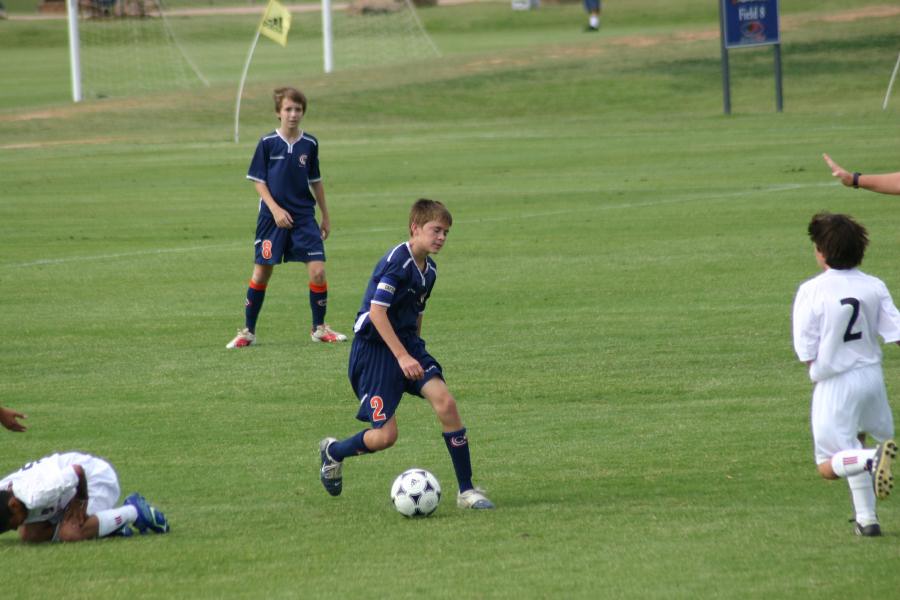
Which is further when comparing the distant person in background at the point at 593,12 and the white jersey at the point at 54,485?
the distant person in background at the point at 593,12

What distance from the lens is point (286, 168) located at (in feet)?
43.2

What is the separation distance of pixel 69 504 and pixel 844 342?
3.80 meters

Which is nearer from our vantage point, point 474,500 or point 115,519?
point 115,519

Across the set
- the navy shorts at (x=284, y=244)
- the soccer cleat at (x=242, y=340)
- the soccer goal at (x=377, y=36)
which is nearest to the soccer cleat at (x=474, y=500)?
the soccer cleat at (x=242, y=340)

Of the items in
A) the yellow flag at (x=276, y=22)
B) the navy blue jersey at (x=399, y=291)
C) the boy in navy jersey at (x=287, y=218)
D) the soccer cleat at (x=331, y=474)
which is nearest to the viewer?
the navy blue jersey at (x=399, y=291)

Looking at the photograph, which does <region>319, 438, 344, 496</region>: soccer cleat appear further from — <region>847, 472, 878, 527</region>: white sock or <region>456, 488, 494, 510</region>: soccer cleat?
<region>847, 472, 878, 527</region>: white sock

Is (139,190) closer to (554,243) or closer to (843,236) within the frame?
(554,243)

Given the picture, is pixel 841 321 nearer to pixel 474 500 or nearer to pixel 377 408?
pixel 474 500

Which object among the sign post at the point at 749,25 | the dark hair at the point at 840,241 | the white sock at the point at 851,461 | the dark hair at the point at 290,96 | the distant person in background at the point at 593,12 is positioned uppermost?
the distant person in background at the point at 593,12

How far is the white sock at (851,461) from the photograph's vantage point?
6.59 meters

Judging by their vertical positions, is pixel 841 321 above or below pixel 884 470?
above

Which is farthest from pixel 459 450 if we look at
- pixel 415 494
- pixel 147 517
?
pixel 147 517

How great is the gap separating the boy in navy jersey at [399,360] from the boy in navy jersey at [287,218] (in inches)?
194

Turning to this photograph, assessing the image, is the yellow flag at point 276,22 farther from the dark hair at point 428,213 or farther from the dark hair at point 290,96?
the dark hair at point 428,213
